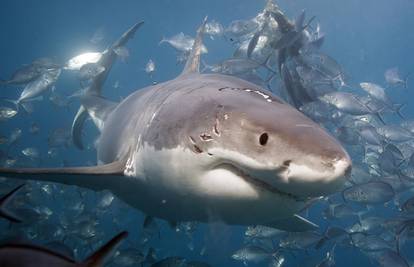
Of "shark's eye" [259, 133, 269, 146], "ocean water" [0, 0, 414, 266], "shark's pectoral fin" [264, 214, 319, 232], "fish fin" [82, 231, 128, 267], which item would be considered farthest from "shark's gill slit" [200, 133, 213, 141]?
"shark's pectoral fin" [264, 214, 319, 232]

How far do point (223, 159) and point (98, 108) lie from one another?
5.91 m

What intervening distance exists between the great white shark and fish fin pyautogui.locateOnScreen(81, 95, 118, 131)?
3.47 metres

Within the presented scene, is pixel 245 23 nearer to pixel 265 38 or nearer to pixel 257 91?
pixel 265 38

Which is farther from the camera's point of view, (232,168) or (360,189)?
(360,189)

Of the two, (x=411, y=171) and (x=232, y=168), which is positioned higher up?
(x=232, y=168)

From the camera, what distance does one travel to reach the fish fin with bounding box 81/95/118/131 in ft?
24.2

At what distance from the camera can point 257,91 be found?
126 inches

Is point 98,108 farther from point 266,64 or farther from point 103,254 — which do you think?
point 103,254

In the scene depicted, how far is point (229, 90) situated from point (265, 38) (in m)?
7.11

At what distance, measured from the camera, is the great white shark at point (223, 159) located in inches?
80.7

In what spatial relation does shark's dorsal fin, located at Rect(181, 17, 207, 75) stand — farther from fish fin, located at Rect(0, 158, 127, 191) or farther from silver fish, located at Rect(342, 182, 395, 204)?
silver fish, located at Rect(342, 182, 395, 204)

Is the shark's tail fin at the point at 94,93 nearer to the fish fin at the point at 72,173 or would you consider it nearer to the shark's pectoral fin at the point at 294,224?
the fish fin at the point at 72,173

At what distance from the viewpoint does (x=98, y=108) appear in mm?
7773

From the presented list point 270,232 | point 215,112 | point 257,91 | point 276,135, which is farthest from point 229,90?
point 270,232
